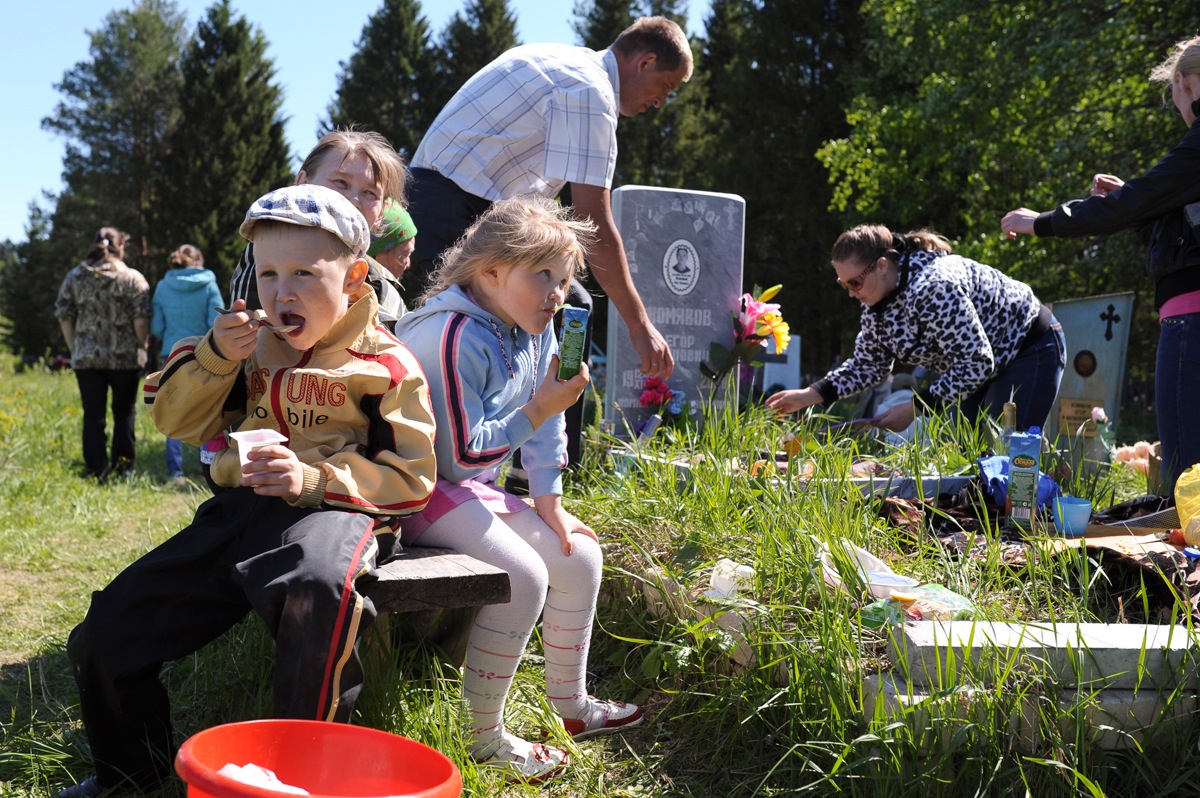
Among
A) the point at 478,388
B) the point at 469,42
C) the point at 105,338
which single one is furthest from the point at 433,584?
the point at 469,42

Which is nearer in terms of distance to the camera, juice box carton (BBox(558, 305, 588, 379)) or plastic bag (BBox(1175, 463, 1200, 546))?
juice box carton (BBox(558, 305, 588, 379))

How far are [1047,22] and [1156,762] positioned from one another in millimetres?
14389

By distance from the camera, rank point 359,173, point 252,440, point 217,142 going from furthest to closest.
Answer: point 217,142
point 359,173
point 252,440

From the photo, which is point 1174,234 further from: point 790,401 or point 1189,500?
point 790,401

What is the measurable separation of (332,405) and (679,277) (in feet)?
12.2

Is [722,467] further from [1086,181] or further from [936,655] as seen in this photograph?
[1086,181]

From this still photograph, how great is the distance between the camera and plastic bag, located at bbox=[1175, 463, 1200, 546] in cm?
264

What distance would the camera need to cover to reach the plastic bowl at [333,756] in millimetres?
1476

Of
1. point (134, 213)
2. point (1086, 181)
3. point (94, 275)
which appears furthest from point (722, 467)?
point (134, 213)

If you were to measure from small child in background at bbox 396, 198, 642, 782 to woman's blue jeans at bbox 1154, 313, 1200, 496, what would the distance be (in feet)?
7.05

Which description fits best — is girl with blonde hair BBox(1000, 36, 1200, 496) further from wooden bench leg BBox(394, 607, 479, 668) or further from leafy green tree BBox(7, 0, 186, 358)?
leafy green tree BBox(7, 0, 186, 358)

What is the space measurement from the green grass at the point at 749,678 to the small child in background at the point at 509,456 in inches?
3.8

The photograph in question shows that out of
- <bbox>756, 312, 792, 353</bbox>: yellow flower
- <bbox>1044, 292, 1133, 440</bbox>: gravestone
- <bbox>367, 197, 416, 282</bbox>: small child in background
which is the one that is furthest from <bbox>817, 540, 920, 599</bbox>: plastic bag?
<bbox>1044, 292, 1133, 440</bbox>: gravestone

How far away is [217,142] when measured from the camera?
3042 centimetres
